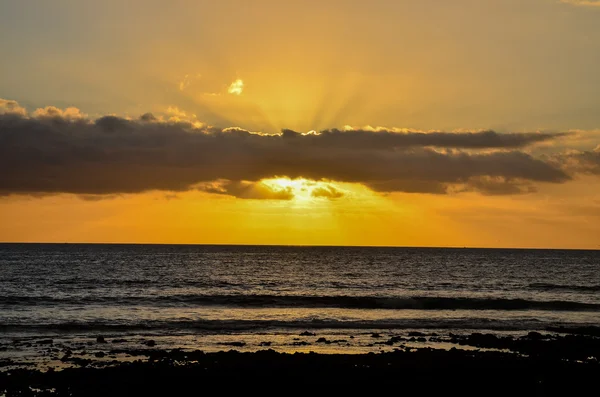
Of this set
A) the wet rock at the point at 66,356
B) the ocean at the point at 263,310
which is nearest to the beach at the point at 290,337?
the wet rock at the point at 66,356

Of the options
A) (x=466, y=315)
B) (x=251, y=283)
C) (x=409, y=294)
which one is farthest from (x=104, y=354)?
(x=251, y=283)

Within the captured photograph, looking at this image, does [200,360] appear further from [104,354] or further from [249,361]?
[104,354]

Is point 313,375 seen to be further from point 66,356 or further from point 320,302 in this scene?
point 320,302

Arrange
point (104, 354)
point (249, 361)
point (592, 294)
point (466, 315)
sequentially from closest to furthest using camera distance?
point (249, 361) < point (104, 354) < point (466, 315) < point (592, 294)

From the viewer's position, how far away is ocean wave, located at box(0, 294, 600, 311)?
6644cm

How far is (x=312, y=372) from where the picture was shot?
29.2 meters

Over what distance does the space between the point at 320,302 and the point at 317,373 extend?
4120 centimetres

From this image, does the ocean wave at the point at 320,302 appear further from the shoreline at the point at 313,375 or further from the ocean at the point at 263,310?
the shoreline at the point at 313,375

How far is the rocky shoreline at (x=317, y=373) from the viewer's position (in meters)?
26.5

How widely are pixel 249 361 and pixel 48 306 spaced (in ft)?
121

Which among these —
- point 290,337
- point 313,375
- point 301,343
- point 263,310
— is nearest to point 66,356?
point 301,343

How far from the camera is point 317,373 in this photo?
95.0ft

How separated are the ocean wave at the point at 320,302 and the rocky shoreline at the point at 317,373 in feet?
101

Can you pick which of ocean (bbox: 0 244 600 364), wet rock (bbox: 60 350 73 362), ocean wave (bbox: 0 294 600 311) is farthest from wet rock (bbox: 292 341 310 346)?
ocean wave (bbox: 0 294 600 311)
